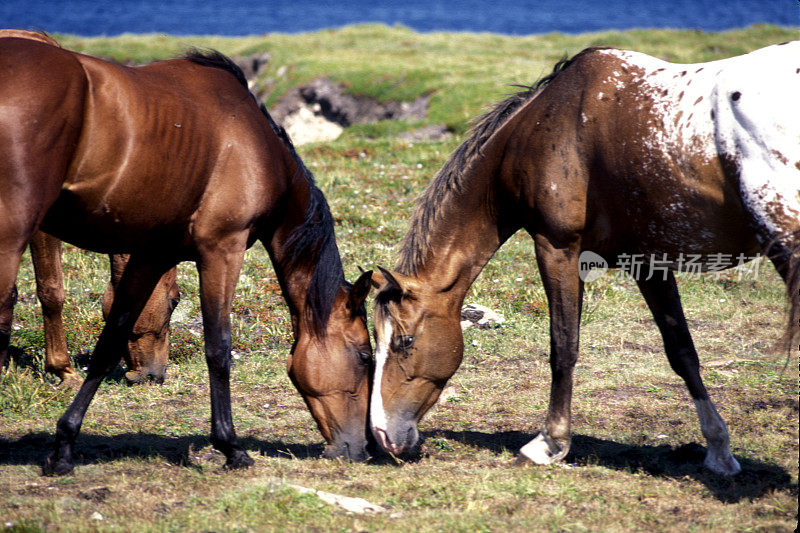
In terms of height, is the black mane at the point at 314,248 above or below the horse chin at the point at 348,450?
above

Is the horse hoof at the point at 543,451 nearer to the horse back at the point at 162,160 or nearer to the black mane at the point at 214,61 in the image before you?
the horse back at the point at 162,160

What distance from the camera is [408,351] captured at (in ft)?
16.5

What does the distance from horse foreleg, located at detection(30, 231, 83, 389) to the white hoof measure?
500 cm

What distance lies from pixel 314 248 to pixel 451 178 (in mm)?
1051

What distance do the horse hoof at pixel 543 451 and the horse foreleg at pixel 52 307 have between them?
3878 millimetres

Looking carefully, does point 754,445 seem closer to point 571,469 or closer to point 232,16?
point 571,469

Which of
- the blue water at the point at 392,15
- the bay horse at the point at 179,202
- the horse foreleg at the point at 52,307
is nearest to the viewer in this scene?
the bay horse at the point at 179,202

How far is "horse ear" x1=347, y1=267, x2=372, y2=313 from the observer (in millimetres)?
4910

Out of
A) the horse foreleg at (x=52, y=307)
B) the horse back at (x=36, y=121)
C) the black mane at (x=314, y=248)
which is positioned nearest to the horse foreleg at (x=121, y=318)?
the black mane at (x=314, y=248)

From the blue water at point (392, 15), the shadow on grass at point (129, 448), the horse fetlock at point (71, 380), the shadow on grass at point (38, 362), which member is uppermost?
the blue water at point (392, 15)

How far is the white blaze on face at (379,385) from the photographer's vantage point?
16.1 ft

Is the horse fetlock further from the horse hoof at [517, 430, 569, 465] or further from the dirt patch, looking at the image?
the dirt patch

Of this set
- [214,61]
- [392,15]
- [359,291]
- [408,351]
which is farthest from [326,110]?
[392,15]

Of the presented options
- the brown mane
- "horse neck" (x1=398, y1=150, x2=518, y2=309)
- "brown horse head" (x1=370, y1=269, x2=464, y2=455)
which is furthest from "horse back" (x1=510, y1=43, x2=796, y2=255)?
"brown horse head" (x1=370, y1=269, x2=464, y2=455)
